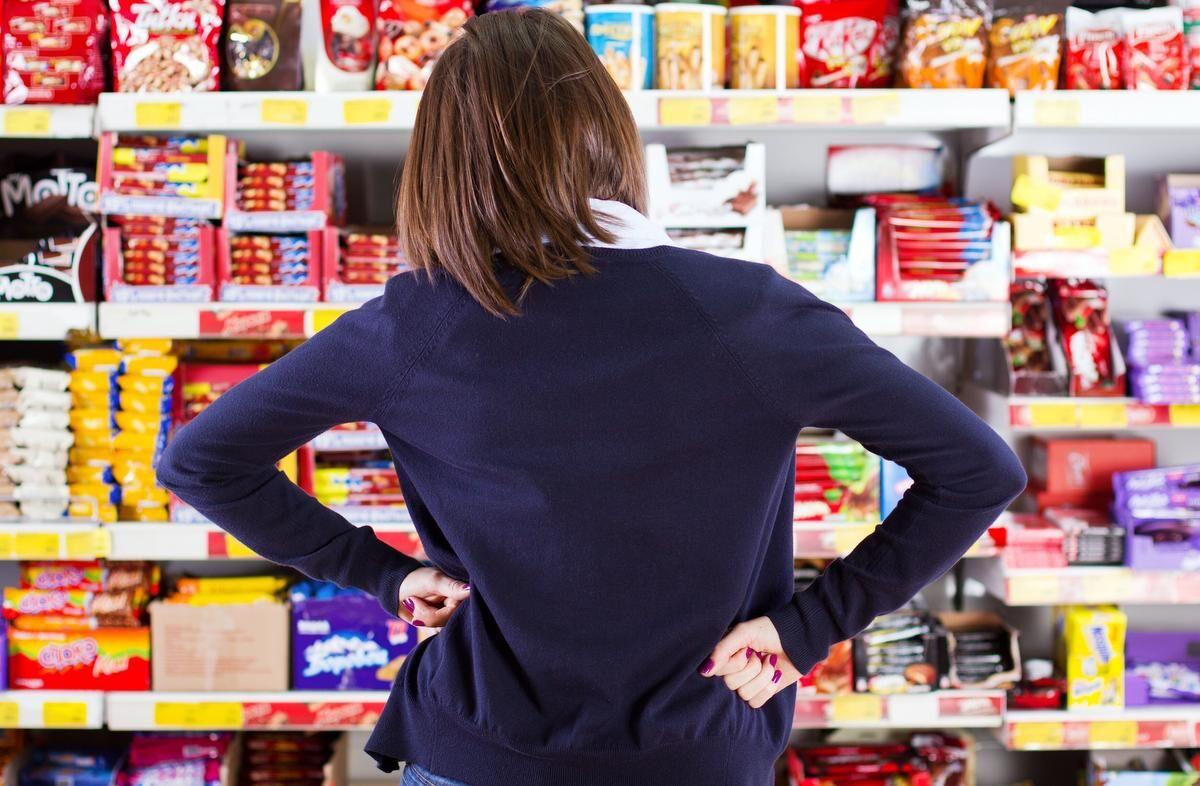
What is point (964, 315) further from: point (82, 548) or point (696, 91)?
point (82, 548)

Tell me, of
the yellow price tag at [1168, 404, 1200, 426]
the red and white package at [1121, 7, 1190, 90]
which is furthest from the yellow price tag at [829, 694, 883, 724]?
the red and white package at [1121, 7, 1190, 90]

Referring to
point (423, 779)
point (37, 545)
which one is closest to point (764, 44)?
point (423, 779)

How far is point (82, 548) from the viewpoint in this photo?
2.68m

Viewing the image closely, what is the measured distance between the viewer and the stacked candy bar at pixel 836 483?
2.69 meters

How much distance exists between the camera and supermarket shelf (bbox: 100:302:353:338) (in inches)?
104

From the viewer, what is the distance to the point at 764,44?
2637mm

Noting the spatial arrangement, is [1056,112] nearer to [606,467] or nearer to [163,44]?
[606,467]

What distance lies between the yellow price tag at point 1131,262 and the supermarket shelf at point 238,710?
6.72 ft

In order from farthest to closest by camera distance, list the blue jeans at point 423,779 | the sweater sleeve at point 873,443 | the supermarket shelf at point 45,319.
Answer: the supermarket shelf at point 45,319, the blue jeans at point 423,779, the sweater sleeve at point 873,443

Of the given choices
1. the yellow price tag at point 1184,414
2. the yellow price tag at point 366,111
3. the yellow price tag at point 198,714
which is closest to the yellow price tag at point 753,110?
the yellow price tag at point 366,111

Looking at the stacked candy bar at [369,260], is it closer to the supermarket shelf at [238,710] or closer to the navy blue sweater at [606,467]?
the supermarket shelf at [238,710]

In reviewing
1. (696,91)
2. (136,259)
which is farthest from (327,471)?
(696,91)

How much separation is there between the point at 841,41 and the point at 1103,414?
111 cm

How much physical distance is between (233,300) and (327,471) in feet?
1.56
